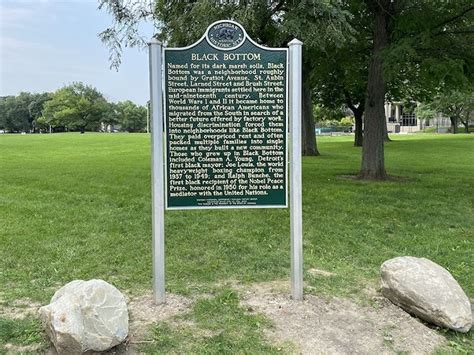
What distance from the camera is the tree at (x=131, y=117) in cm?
9925

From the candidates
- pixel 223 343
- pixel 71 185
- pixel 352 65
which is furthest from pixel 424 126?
pixel 223 343

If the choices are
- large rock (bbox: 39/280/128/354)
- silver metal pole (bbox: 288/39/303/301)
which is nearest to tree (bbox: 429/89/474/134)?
silver metal pole (bbox: 288/39/303/301)

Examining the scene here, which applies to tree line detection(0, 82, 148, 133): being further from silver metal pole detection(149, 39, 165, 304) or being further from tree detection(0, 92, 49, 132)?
silver metal pole detection(149, 39, 165, 304)

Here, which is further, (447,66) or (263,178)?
(447,66)

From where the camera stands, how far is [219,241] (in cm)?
690

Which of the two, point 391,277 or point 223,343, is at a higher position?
point 391,277

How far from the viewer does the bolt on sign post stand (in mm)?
4520

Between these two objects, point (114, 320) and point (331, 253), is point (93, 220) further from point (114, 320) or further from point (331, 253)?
point (114, 320)

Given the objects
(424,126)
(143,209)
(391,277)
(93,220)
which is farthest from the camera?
(424,126)

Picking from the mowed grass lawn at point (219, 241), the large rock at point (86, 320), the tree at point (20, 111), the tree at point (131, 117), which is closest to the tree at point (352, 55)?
the mowed grass lawn at point (219, 241)

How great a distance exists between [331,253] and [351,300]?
1.60 metres

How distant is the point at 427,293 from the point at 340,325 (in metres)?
0.81

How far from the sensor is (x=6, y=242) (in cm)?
668

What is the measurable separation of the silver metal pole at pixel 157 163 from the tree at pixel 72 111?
89.6m
